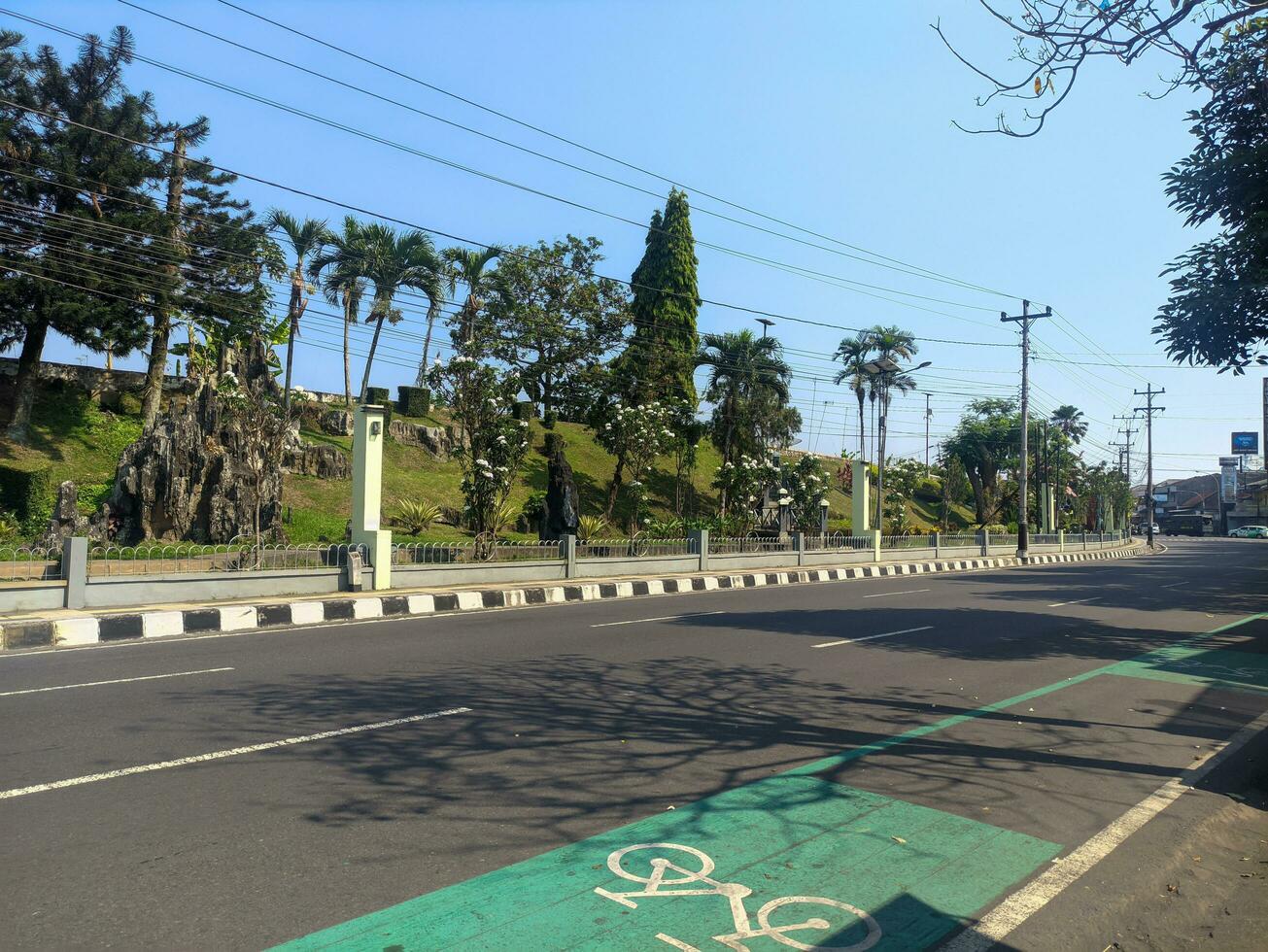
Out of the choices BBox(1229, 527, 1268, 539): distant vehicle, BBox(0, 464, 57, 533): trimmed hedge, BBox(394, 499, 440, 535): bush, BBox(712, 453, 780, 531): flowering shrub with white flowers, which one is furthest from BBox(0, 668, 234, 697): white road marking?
BBox(1229, 527, 1268, 539): distant vehicle

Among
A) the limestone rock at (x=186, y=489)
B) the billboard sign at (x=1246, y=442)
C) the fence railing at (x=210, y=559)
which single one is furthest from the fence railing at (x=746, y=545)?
the billboard sign at (x=1246, y=442)

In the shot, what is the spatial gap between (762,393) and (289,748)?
32.0m

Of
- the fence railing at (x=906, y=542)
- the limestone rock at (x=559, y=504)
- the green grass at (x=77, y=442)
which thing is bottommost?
the fence railing at (x=906, y=542)

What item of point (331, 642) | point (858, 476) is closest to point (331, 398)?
point (858, 476)

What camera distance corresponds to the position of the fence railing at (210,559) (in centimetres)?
1227

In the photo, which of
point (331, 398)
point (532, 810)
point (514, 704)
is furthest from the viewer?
point (331, 398)

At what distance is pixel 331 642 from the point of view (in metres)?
10.2

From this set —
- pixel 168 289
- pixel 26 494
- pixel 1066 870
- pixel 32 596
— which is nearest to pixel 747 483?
pixel 168 289

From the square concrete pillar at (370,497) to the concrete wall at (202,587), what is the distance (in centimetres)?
71

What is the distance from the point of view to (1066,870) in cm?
397

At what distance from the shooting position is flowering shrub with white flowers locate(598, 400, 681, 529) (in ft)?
98.3

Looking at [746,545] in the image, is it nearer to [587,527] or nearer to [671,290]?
[587,527]

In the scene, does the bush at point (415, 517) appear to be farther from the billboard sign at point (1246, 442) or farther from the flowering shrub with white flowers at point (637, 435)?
the billboard sign at point (1246, 442)

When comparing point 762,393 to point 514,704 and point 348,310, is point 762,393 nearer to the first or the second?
point 348,310
